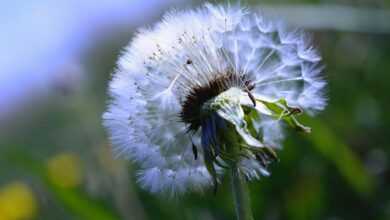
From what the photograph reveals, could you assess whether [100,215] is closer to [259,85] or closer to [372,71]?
[259,85]

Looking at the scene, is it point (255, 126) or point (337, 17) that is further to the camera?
point (337, 17)

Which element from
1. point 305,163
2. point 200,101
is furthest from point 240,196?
point 305,163

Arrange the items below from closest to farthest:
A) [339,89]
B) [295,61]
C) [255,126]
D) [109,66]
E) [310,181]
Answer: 1. [255,126]
2. [295,61]
3. [310,181]
4. [339,89]
5. [109,66]

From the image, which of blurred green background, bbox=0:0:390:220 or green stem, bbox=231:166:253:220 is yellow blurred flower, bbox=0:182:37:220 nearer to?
blurred green background, bbox=0:0:390:220

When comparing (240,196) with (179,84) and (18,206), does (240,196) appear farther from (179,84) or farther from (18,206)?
(18,206)

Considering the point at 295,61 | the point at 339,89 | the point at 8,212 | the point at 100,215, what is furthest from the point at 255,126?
the point at 8,212

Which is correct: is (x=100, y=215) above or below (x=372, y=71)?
below

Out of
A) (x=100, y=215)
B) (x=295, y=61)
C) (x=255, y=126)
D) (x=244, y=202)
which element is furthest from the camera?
(x=100, y=215)
